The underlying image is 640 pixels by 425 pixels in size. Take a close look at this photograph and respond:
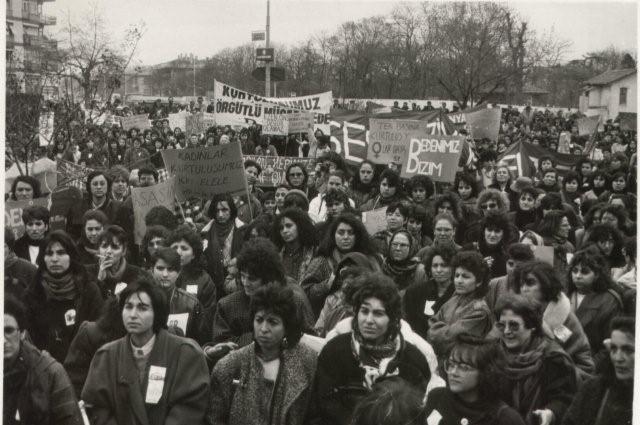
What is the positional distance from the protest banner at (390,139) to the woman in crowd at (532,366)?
7379mm

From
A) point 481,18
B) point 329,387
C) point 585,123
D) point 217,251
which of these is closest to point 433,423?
point 329,387

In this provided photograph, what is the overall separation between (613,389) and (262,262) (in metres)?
2.09

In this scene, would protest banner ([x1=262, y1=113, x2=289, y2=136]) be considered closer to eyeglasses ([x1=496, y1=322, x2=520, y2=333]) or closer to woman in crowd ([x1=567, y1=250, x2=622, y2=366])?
woman in crowd ([x1=567, y1=250, x2=622, y2=366])

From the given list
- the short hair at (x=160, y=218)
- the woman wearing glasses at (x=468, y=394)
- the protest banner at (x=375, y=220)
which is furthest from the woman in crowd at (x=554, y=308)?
the short hair at (x=160, y=218)

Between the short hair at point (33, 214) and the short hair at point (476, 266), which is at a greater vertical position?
the short hair at point (33, 214)

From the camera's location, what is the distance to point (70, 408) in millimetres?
3961

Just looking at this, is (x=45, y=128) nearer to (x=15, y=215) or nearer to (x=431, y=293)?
(x=15, y=215)

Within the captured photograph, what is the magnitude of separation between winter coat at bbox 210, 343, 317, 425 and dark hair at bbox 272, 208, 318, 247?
2.50 metres

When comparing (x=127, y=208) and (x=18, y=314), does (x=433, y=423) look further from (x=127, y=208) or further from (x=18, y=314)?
(x=127, y=208)

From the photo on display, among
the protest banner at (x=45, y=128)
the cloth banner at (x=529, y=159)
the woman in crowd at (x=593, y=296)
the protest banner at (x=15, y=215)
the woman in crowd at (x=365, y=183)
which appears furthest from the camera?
the cloth banner at (x=529, y=159)

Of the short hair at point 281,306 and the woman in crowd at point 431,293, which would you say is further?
the woman in crowd at point 431,293

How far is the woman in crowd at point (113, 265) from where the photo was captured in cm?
609

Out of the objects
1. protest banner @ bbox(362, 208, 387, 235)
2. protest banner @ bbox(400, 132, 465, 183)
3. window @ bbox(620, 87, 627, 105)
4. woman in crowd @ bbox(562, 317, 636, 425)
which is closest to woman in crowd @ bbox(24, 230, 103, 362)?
woman in crowd @ bbox(562, 317, 636, 425)

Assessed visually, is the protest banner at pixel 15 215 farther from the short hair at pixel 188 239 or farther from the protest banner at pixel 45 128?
the protest banner at pixel 45 128
